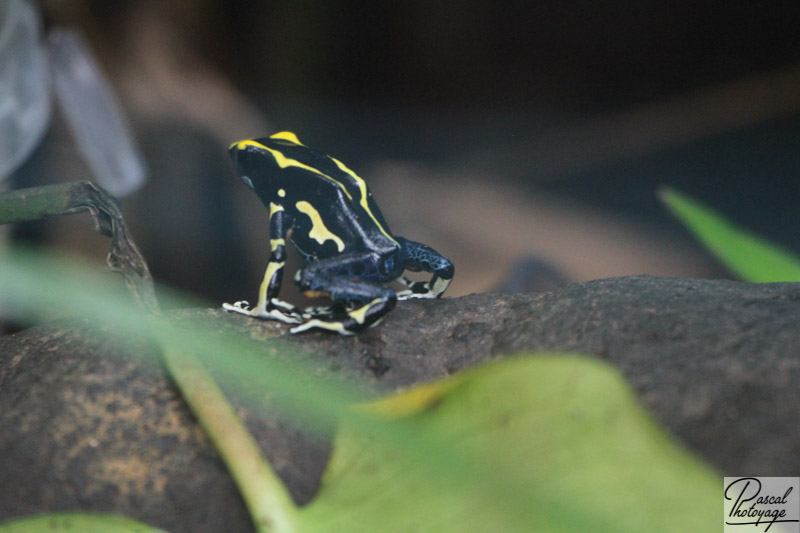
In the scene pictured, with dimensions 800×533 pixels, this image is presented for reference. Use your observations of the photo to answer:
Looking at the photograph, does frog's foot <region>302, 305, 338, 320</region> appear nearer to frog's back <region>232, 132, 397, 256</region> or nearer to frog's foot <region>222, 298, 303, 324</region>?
frog's foot <region>222, 298, 303, 324</region>

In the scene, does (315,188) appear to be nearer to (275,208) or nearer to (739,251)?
(275,208)

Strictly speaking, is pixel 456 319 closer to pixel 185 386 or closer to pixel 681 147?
pixel 185 386

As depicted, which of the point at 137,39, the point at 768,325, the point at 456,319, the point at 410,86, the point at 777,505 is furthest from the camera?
the point at 410,86

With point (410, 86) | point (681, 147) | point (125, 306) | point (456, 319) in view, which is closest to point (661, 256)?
point (681, 147)

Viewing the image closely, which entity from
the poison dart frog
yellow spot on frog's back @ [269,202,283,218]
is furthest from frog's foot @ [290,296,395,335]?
yellow spot on frog's back @ [269,202,283,218]

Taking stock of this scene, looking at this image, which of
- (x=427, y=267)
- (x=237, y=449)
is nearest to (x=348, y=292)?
(x=427, y=267)

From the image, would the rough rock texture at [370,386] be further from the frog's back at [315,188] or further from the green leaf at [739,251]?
the frog's back at [315,188]
